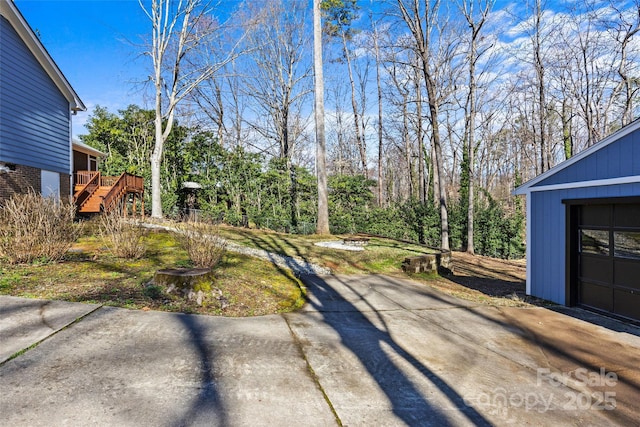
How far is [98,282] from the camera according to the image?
4.67 metres

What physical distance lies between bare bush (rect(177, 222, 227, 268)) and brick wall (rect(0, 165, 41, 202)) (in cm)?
730

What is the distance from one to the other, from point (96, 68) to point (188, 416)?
1700 centimetres

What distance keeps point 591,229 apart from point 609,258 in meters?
0.53

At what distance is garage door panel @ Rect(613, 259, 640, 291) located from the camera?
194 inches

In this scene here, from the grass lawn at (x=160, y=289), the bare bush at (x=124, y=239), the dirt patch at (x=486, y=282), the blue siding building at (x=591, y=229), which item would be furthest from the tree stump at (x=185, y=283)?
the blue siding building at (x=591, y=229)

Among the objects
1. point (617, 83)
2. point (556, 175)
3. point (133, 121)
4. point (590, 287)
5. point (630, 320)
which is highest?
point (617, 83)

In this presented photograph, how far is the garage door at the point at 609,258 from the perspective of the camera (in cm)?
497

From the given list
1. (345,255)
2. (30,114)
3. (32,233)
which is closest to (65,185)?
(30,114)

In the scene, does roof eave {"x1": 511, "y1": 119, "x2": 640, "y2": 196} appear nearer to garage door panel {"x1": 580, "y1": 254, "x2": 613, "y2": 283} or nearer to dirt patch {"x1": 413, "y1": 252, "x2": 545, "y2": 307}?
garage door panel {"x1": 580, "y1": 254, "x2": 613, "y2": 283}

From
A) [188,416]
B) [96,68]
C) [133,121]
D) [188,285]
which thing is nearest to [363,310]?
[188,285]

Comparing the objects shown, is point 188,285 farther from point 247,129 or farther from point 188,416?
point 247,129

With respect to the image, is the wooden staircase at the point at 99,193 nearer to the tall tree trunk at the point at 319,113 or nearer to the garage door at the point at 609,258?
the tall tree trunk at the point at 319,113

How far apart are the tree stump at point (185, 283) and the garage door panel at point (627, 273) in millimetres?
6222

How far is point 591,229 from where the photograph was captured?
5.61 m
